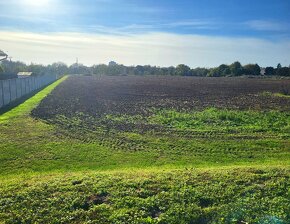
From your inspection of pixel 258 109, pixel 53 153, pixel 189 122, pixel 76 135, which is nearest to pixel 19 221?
pixel 53 153

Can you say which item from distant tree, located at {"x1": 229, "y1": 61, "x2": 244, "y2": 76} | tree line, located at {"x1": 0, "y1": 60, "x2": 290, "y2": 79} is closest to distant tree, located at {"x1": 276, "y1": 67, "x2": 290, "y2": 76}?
tree line, located at {"x1": 0, "y1": 60, "x2": 290, "y2": 79}

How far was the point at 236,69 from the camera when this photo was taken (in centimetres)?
11725

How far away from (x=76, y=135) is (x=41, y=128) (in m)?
2.51

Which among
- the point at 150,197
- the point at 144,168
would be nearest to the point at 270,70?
the point at 144,168

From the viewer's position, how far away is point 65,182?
404 inches

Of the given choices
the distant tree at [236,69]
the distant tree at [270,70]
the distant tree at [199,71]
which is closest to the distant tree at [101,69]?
the distant tree at [199,71]

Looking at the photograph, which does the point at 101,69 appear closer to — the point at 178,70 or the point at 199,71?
the point at 178,70

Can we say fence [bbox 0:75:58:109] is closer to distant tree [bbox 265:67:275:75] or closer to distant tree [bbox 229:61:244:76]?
distant tree [bbox 229:61:244:76]

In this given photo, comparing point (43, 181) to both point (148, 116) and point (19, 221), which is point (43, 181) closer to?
point (19, 221)

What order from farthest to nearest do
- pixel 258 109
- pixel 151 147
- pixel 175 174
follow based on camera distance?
pixel 258 109
pixel 151 147
pixel 175 174

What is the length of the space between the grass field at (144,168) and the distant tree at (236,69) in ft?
317

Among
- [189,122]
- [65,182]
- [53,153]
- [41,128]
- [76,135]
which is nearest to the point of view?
[65,182]

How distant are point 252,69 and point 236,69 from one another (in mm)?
5053

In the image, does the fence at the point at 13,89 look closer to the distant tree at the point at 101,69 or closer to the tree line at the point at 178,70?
the tree line at the point at 178,70
